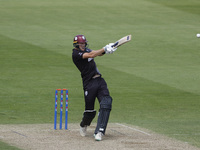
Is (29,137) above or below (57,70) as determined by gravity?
above

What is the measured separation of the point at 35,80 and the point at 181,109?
6.68 meters

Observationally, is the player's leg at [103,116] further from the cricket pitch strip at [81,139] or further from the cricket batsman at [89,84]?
the cricket pitch strip at [81,139]

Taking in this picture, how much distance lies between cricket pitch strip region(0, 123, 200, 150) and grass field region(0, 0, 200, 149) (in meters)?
0.53

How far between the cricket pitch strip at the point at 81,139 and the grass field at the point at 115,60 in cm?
53

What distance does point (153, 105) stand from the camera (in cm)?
1684

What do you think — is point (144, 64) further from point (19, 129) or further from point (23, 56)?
point (19, 129)

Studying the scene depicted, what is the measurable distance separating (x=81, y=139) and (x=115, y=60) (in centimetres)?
1297

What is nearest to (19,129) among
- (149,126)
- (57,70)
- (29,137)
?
(29,137)

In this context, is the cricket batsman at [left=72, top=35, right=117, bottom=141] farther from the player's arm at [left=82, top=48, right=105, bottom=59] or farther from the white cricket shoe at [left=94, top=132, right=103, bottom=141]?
the white cricket shoe at [left=94, top=132, right=103, bottom=141]

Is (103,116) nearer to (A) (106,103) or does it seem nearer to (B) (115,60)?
(A) (106,103)

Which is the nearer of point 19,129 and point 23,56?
point 19,129

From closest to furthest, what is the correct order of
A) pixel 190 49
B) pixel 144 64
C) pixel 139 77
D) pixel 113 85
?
pixel 113 85 → pixel 139 77 → pixel 144 64 → pixel 190 49

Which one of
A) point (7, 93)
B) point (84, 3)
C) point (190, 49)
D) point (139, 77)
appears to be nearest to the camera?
point (7, 93)

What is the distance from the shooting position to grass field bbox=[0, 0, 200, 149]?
15.6 metres
